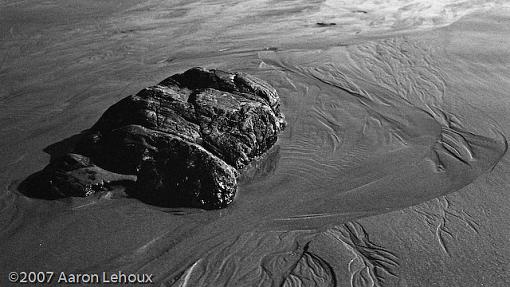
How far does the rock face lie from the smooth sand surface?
0.15 metres

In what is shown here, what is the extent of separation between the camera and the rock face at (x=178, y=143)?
3686 millimetres

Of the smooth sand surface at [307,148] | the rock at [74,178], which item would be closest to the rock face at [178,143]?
the rock at [74,178]

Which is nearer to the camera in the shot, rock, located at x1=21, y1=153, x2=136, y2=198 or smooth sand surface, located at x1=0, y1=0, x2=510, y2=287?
smooth sand surface, located at x1=0, y1=0, x2=510, y2=287

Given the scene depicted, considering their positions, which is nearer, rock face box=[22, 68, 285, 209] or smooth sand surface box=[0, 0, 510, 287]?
smooth sand surface box=[0, 0, 510, 287]

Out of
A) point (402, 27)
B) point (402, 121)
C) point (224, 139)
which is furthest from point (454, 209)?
point (402, 27)

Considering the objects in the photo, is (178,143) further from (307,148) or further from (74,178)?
(307,148)

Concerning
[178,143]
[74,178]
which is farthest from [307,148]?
[74,178]

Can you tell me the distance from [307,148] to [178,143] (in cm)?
134

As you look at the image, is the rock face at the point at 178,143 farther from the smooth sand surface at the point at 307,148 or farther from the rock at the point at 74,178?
the smooth sand surface at the point at 307,148

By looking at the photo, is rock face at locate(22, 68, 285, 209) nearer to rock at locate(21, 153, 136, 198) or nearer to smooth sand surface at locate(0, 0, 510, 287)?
rock at locate(21, 153, 136, 198)

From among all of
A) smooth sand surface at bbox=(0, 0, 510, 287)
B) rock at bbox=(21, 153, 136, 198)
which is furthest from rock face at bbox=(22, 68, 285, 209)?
smooth sand surface at bbox=(0, 0, 510, 287)

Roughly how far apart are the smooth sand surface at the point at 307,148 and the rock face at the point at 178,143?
0.49ft

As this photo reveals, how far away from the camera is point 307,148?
4555 millimetres

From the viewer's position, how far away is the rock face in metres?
3.69
